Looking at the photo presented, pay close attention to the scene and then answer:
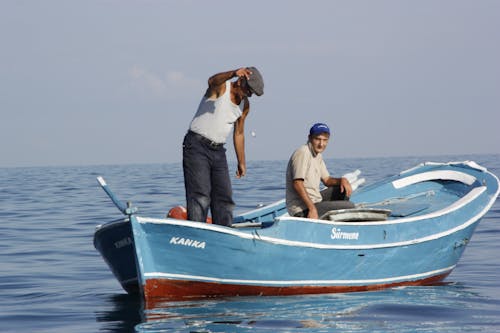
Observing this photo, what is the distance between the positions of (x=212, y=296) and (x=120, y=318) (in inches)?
43.5

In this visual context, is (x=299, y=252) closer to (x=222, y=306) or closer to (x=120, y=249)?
(x=222, y=306)

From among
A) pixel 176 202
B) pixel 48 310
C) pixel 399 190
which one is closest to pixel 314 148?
pixel 48 310

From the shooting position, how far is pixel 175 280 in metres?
9.70

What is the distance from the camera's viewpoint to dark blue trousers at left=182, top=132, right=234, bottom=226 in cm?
1012

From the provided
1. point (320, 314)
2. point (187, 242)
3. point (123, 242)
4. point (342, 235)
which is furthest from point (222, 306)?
point (342, 235)

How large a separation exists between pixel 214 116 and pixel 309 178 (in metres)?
1.51

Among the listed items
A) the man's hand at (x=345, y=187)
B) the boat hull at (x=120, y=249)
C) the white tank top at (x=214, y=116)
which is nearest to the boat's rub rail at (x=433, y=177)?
the man's hand at (x=345, y=187)

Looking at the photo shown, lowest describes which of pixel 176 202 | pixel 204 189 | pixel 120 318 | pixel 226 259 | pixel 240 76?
pixel 176 202

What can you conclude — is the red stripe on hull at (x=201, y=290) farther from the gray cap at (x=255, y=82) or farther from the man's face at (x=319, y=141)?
the gray cap at (x=255, y=82)

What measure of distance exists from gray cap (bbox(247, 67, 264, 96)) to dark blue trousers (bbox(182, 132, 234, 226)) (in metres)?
0.86

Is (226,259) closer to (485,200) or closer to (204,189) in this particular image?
(204,189)

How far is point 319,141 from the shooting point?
10.5 metres

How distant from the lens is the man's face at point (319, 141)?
414 inches

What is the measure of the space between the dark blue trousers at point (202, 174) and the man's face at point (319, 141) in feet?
3.66
